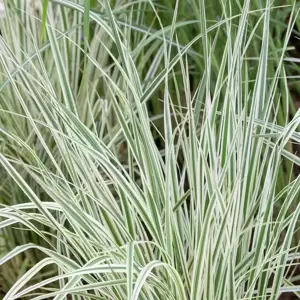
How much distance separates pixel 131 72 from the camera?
1.07 metres

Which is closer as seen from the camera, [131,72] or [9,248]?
Answer: [131,72]

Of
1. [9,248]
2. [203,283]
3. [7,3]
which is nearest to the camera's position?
[203,283]

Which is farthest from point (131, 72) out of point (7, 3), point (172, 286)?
point (7, 3)

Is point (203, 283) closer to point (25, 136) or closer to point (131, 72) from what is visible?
point (131, 72)

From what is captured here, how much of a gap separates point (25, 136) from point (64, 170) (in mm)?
123

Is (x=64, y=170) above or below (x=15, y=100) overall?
below

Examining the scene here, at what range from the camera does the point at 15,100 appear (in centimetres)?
147

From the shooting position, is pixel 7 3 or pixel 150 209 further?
pixel 7 3

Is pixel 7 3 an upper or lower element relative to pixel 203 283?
upper

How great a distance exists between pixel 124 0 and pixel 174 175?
0.65 m

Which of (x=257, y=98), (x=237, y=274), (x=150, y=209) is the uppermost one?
(x=257, y=98)

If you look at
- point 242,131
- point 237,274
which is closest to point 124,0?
point 242,131

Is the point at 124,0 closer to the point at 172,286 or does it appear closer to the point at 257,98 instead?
the point at 257,98

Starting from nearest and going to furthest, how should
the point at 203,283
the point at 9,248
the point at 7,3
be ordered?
the point at 203,283 < the point at 9,248 < the point at 7,3
